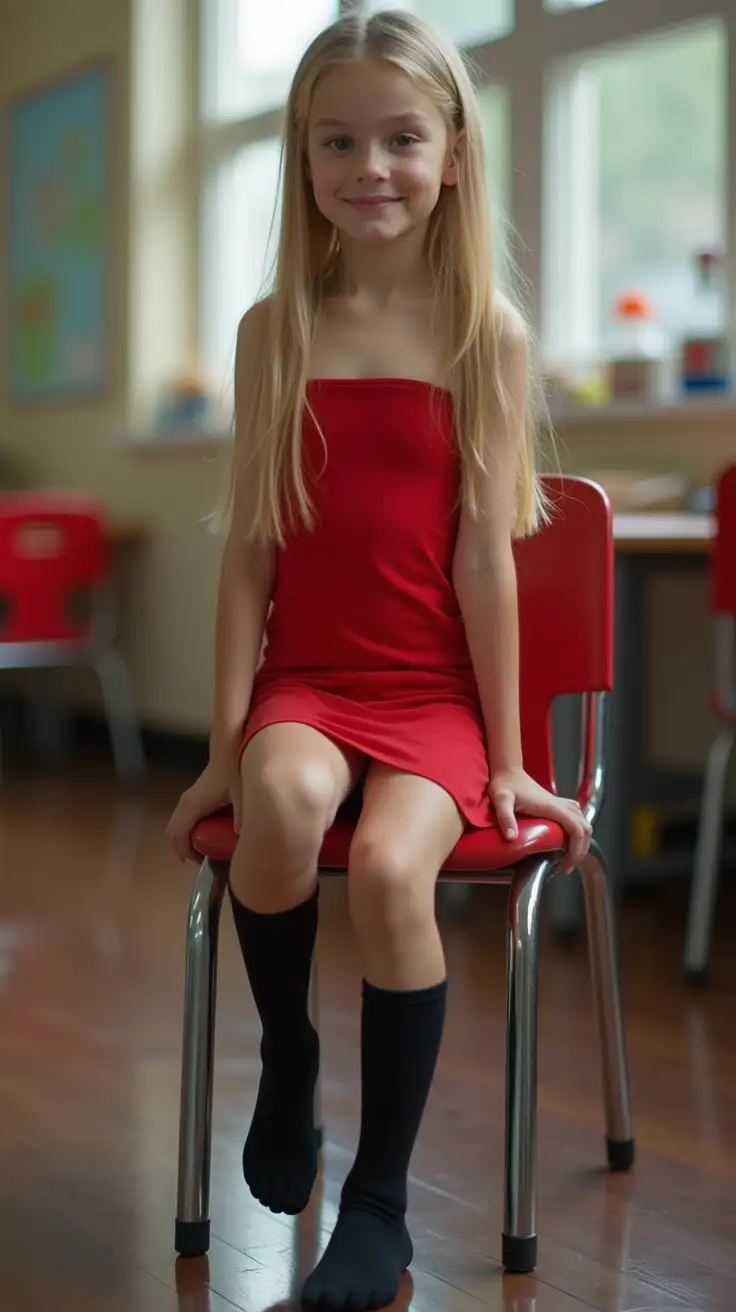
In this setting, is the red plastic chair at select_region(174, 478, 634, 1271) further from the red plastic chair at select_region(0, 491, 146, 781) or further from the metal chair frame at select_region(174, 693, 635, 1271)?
the red plastic chair at select_region(0, 491, 146, 781)

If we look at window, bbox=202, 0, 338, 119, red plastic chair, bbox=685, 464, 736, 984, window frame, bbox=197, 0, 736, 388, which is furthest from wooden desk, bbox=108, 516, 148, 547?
red plastic chair, bbox=685, 464, 736, 984

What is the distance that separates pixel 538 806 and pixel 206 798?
0.26 metres

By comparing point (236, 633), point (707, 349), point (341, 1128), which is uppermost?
point (707, 349)

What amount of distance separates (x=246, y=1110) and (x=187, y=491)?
3.06m

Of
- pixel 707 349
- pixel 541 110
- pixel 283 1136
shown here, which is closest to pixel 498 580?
pixel 283 1136

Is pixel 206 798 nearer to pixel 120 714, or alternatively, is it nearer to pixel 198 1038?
pixel 198 1038

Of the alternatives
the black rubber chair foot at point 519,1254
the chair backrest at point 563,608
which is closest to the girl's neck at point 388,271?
the chair backrest at point 563,608

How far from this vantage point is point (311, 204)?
1504 mm

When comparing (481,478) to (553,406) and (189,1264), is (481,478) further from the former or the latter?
(553,406)

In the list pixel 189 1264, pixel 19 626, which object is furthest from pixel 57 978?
pixel 19 626

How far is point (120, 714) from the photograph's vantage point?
474 cm

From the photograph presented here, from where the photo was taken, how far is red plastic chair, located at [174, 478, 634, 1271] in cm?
133

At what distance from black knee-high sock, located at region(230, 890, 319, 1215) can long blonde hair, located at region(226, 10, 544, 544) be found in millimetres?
325

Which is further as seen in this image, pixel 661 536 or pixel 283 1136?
pixel 661 536
